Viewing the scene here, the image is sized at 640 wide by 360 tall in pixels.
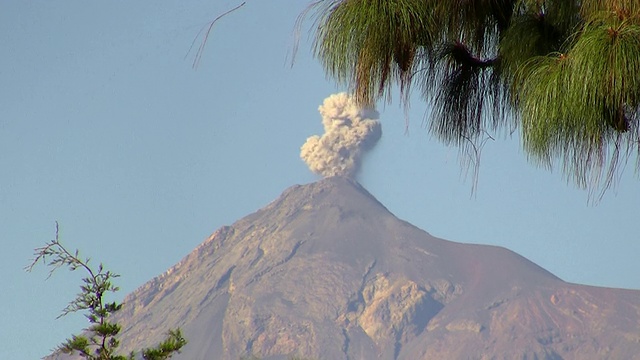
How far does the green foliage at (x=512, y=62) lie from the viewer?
3.76 meters

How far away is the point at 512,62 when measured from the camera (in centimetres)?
456

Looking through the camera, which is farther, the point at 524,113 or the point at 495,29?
the point at 495,29

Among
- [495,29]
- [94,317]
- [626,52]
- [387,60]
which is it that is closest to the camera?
[626,52]

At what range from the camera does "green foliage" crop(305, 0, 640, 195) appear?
148 inches

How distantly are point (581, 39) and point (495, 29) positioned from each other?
91cm

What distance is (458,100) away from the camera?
483 centimetres

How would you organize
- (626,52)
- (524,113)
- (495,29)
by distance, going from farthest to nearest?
(495,29), (524,113), (626,52)

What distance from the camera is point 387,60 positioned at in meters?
4.29

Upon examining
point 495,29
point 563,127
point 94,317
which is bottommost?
point 563,127

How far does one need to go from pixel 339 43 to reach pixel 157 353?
8.10 ft

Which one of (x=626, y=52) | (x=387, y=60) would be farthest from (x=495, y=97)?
(x=626, y=52)

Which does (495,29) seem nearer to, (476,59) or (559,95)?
(476,59)

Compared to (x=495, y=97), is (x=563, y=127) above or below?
below

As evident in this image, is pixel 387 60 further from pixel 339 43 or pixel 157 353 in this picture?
pixel 157 353
